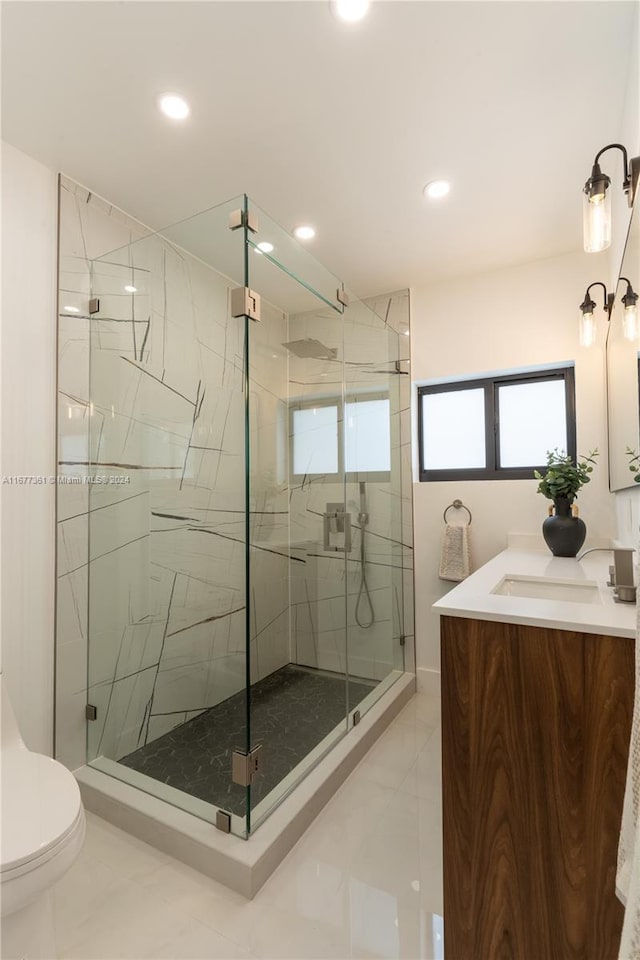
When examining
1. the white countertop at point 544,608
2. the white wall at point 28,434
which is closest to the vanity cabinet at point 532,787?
the white countertop at point 544,608

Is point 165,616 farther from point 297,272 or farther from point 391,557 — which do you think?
point 297,272

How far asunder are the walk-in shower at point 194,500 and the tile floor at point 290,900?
202mm

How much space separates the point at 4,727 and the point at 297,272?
1.97 m

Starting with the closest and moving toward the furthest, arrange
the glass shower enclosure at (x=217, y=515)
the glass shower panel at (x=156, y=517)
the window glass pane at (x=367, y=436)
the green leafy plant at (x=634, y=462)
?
the green leafy plant at (x=634, y=462) < the glass shower enclosure at (x=217, y=515) < the glass shower panel at (x=156, y=517) < the window glass pane at (x=367, y=436)

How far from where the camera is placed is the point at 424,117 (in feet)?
5.38

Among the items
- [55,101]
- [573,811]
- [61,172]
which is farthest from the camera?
[61,172]

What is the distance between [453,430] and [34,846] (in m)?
2.76

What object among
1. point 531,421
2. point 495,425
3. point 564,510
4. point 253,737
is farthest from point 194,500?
point 531,421

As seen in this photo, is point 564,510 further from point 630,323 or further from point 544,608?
point 544,608

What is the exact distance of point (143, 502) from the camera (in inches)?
80.0

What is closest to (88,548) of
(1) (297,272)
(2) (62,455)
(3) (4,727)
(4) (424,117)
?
(2) (62,455)

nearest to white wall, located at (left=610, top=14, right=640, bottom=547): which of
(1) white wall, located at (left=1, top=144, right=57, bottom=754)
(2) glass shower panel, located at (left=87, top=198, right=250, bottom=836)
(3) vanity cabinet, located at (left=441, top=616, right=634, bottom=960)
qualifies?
(3) vanity cabinet, located at (left=441, top=616, right=634, bottom=960)

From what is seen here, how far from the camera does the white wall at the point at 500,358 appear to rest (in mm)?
2475

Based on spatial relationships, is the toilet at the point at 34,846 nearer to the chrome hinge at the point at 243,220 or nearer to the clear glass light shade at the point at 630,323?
the chrome hinge at the point at 243,220
